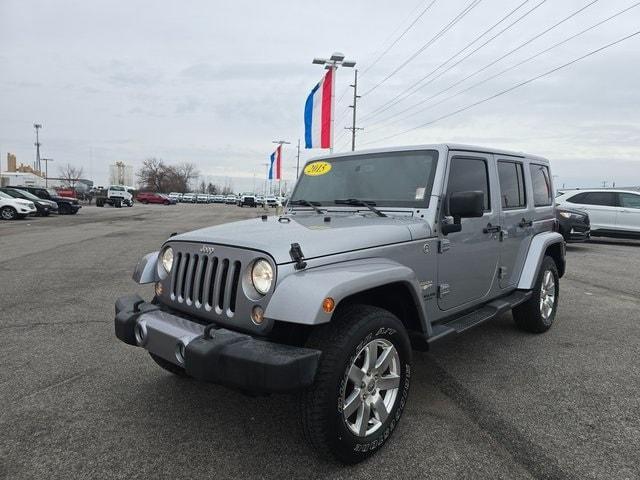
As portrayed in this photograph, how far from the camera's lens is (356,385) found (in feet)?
8.52

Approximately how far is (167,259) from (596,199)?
1466 cm

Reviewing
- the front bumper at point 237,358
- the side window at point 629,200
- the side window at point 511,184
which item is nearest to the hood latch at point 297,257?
the front bumper at point 237,358

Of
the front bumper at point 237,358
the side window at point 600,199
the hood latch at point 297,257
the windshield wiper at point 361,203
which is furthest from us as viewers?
the side window at point 600,199

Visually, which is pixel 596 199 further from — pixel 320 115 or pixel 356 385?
pixel 356 385

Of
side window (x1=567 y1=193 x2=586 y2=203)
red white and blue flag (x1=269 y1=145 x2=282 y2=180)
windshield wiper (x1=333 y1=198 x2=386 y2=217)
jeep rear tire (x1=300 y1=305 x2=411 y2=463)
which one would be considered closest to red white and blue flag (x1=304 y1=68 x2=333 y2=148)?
side window (x1=567 y1=193 x2=586 y2=203)

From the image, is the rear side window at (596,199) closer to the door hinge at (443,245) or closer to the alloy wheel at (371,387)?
the door hinge at (443,245)

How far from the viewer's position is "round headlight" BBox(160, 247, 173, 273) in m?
3.23

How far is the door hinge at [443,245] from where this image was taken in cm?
338

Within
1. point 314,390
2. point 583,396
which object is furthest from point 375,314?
point 583,396

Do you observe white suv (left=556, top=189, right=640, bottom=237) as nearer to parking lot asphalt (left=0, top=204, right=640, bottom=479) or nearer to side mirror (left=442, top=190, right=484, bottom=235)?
parking lot asphalt (left=0, top=204, right=640, bottom=479)

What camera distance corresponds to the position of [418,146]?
3760mm

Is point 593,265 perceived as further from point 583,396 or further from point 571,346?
point 583,396

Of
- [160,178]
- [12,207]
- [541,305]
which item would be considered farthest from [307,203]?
[160,178]

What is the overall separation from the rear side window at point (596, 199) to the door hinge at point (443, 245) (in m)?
12.9
